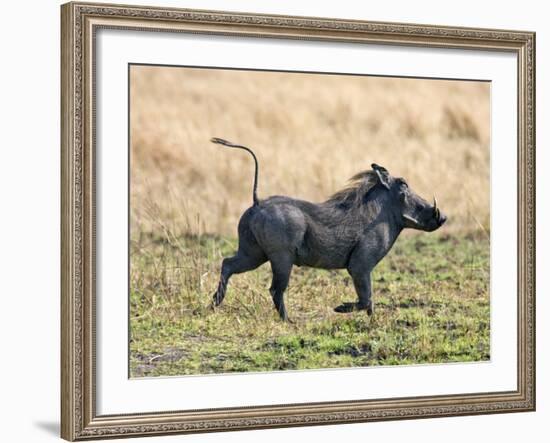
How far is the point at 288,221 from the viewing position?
848cm

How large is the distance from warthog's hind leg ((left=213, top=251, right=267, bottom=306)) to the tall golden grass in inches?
14.7

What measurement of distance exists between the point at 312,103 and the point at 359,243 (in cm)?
108

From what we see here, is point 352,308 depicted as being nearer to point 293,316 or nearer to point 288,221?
point 293,316

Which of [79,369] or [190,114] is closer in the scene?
[79,369]

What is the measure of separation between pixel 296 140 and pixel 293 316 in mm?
1520

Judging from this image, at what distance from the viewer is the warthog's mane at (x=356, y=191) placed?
8680 millimetres

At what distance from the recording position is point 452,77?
8711 millimetres

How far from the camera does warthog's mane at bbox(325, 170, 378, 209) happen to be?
28.5 ft

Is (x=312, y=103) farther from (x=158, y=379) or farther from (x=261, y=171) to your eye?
(x=158, y=379)

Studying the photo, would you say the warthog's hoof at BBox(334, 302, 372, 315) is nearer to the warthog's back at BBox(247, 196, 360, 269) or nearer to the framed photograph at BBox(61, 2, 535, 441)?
→ the framed photograph at BBox(61, 2, 535, 441)

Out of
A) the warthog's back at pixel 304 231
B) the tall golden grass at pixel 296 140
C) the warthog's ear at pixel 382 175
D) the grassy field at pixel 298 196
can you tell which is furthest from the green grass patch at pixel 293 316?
the warthog's ear at pixel 382 175

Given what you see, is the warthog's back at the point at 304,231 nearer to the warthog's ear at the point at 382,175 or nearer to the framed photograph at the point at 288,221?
the framed photograph at the point at 288,221

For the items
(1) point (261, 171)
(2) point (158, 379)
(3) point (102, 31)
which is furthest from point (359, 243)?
(3) point (102, 31)

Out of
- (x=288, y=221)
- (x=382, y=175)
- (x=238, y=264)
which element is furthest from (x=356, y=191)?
(x=238, y=264)
